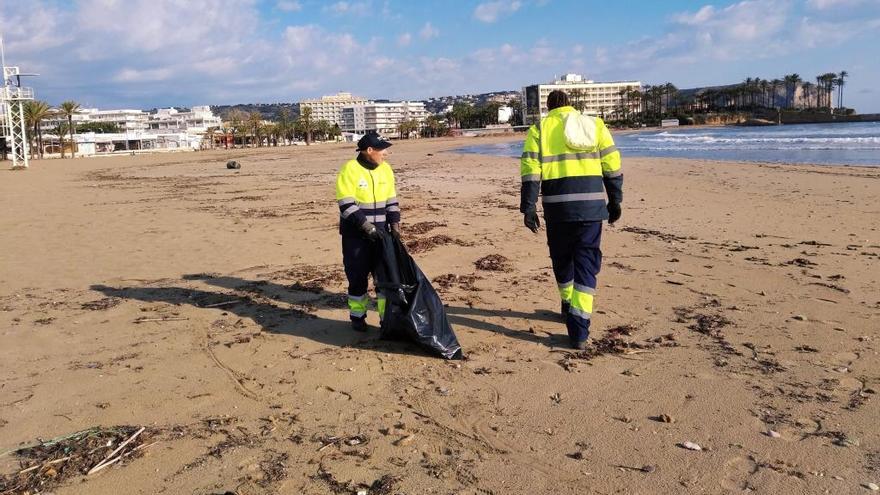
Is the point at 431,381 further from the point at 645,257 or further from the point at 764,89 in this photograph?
the point at 764,89

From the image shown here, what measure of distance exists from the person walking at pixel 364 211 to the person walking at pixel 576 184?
1141 millimetres

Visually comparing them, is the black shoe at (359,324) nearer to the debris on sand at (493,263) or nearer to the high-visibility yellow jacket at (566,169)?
the high-visibility yellow jacket at (566,169)

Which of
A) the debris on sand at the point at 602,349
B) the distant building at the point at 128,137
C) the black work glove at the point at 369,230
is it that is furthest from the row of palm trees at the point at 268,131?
the debris on sand at the point at 602,349

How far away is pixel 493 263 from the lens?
773 centimetres

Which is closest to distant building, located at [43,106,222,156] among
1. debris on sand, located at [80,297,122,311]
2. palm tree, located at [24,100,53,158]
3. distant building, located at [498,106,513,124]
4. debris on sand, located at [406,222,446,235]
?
palm tree, located at [24,100,53,158]

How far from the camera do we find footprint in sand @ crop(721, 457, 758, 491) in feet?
9.33

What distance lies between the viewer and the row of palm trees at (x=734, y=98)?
159625mm

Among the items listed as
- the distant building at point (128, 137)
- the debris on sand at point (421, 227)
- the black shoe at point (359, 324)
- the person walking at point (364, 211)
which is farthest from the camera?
the distant building at point (128, 137)

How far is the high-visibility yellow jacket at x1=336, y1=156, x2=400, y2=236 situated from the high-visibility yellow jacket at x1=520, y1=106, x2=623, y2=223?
1154mm

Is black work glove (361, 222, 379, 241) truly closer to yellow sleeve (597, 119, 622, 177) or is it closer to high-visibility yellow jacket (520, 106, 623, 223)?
high-visibility yellow jacket (520, 106, 623, 223)

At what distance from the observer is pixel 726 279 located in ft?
21.4

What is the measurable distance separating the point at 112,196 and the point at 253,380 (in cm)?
1617

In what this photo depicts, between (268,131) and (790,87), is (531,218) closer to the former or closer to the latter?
(268,131)

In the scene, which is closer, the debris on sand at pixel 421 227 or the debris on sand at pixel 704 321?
the debris on sand at pixel 704 321
